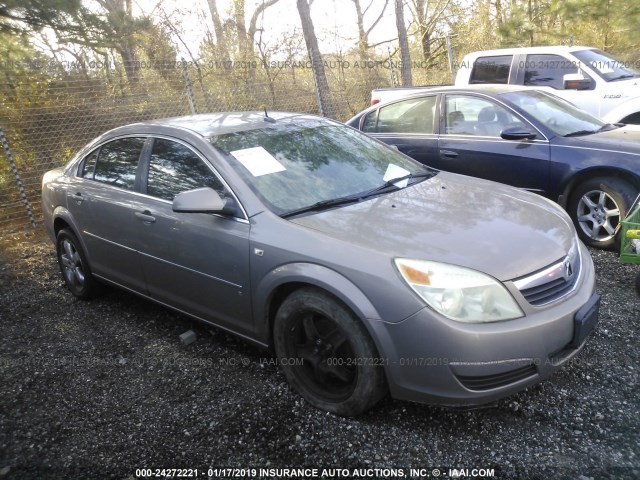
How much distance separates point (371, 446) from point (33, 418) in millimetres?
1952

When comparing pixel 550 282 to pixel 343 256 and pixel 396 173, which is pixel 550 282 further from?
pixel 396 173

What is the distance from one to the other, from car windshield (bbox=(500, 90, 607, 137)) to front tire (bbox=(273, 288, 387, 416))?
3.71 metres

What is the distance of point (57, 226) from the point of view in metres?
4.70

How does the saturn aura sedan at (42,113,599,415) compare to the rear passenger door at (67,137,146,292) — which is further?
the rear passenger door at (67,137,146,292)

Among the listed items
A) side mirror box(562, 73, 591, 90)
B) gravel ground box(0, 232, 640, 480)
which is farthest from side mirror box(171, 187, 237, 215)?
side mirror box(562, 73, 591, 90)

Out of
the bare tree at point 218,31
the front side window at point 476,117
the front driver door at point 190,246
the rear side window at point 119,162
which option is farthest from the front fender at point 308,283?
the bare tree at point 218,31

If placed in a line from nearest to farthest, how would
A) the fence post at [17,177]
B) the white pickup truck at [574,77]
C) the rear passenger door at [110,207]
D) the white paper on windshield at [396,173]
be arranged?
the white paper on windshield at [396,173] → the rear passenger door at [110,207] → the fence post at [17,177] → the white pickup truck at [574,77]

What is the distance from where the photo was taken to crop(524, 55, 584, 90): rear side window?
8.08 m

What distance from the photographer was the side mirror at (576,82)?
7.74 meters

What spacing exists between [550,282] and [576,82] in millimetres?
6411

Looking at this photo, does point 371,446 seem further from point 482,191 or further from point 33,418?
point 33,418

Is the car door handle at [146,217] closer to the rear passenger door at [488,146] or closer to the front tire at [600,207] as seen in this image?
the rear passenger door at [488,146]

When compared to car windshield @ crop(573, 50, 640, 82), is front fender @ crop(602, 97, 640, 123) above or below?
below

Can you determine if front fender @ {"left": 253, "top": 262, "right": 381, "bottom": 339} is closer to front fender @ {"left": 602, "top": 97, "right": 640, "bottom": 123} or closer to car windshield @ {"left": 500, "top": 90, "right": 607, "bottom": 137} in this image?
car windshield @ {"left": 500, "top": 90, "right": 607, "bottom": 137}
